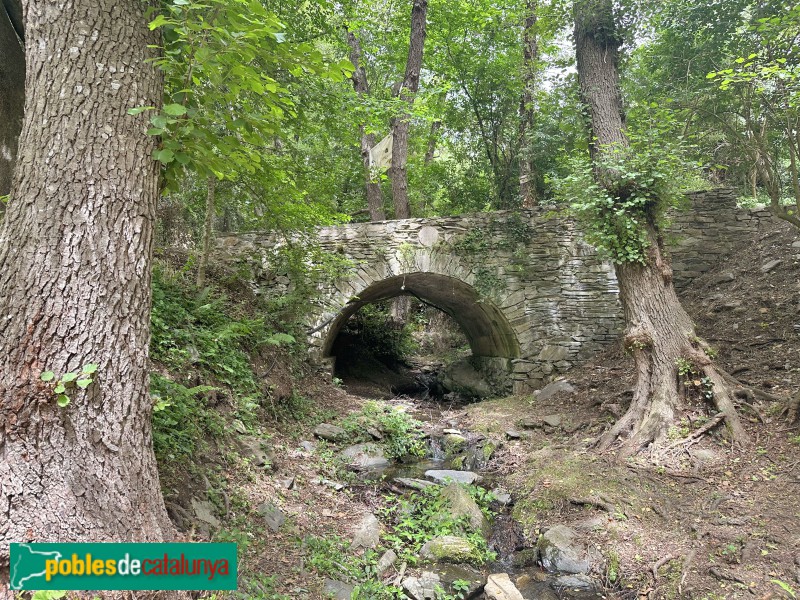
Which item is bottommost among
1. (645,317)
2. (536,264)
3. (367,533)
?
(367,533)

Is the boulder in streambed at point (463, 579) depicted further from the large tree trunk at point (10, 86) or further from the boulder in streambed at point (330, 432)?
the large tree trunk at point (10, 86)

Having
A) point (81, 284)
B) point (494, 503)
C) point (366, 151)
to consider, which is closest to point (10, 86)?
point (81, 284)

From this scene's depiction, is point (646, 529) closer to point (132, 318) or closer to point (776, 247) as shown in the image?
point (132, 318)

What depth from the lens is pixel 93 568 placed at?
183 cm

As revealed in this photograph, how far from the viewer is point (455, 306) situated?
10.0m

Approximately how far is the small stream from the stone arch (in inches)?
79.1

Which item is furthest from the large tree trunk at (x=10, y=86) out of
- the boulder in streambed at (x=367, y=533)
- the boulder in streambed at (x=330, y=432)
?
the boulder in streambed at (x=330, y=432)

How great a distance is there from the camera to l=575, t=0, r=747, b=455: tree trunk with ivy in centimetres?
490

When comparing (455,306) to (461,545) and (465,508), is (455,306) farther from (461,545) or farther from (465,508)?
(461,545)

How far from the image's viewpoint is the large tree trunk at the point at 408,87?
379 inches

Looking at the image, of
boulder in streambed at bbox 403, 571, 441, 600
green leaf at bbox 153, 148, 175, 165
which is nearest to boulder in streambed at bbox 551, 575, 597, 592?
boulder in streambed at bbox 403, 571, 441, 600

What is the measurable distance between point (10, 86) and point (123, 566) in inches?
146

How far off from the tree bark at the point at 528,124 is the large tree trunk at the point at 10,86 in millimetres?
8299

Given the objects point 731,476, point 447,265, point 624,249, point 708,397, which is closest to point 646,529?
point 731,476
